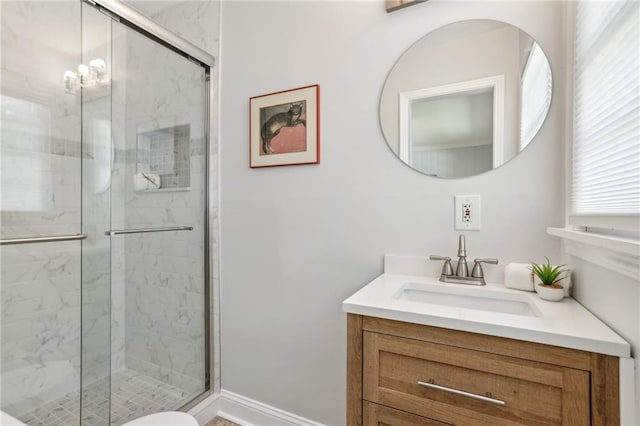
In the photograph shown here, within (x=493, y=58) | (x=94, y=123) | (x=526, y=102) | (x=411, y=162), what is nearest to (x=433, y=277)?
(x=411, y=162)

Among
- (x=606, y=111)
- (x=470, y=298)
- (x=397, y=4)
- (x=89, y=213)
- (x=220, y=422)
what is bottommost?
(x=220, y=422)

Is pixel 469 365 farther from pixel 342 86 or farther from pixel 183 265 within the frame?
pixel 183 265

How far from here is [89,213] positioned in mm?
1354

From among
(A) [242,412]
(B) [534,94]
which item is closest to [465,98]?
(B) [534,94]

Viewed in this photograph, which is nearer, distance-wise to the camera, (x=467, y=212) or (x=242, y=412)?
(x=467, y=212)

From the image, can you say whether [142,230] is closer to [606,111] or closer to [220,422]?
[220,422]

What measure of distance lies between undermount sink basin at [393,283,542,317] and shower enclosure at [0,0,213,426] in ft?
4.23

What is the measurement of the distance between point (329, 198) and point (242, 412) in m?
1.30

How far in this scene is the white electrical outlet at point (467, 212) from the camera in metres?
1.20

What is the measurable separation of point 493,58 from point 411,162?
19.3 inches

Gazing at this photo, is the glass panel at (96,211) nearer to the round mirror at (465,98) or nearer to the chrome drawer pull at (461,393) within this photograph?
the round mirror at (465,98)

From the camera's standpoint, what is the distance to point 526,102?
113 centimetres

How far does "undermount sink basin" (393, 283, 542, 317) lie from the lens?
1.02m

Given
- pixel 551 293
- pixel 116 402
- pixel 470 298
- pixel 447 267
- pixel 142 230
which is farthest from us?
pixel 142 230
